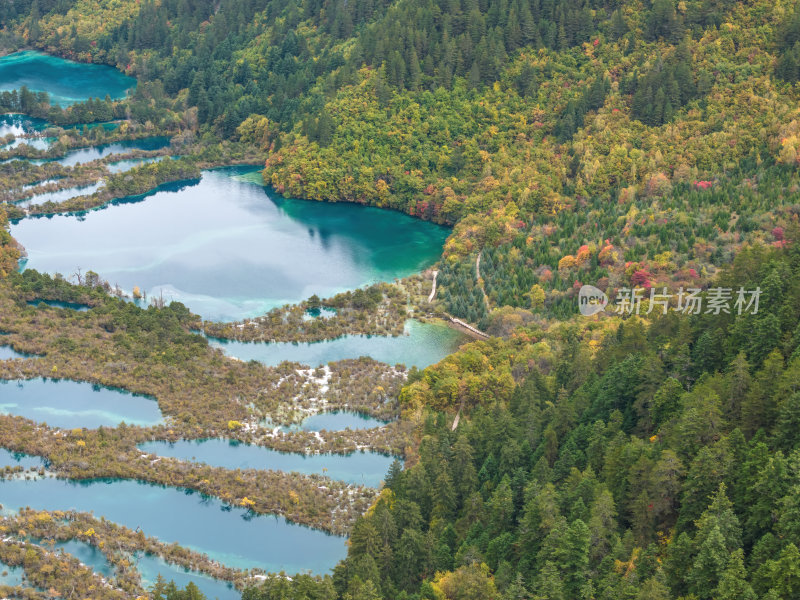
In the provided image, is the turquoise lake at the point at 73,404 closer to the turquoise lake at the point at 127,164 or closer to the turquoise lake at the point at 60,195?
the turquoise lake at the point at 60,195

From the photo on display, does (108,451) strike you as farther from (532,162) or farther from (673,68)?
(673,68)

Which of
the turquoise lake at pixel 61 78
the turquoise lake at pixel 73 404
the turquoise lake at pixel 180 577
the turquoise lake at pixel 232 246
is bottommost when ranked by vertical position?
the turquoise lake at pixel 180 577

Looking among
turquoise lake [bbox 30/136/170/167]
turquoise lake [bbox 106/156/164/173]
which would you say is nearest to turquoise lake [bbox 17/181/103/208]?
turquoise lake [bbox 106/156/164/173]

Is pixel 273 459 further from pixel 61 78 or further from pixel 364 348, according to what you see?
pixel 61 78

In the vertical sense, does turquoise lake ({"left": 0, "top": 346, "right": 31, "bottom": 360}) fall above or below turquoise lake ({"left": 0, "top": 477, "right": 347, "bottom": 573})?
above

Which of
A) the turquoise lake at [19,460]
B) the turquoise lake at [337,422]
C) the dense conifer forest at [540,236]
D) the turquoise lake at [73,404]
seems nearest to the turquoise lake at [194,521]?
the turquoise lake at [19,460]

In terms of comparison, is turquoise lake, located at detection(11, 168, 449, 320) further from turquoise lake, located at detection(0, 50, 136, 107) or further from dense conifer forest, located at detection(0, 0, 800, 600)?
turquoise lake, located at detection(0, 50, 136, 107)
